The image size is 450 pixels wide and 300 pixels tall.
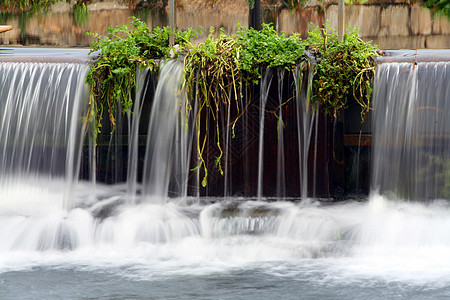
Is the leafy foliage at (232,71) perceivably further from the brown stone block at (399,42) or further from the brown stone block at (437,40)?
the brown stone block at (437,40)

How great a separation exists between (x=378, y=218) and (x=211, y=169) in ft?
6.06

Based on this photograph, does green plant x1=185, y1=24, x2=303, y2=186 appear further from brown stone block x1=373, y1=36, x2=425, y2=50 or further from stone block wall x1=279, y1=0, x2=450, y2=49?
brown stone block x1=373, y1=36, x2=425, y2=50

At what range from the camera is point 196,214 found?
653 centimetres

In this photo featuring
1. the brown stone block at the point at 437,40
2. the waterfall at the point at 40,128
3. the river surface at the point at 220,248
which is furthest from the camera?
the brown stone block at the point at 437,40

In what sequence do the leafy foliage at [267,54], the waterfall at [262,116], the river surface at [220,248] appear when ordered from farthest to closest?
the waterfall at [262,116] < the leafy foliage at [267,54] < the river surface at [220,248]

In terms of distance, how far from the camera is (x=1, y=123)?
731 centimetres

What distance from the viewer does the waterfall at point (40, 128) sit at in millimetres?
7109

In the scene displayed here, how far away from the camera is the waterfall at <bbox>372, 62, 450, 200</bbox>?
6668mm

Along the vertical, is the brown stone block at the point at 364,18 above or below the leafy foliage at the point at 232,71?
above

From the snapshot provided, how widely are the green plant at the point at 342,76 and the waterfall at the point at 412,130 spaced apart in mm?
158

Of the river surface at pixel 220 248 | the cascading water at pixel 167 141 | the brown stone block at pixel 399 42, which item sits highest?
the brown stone block at pixel 399 42

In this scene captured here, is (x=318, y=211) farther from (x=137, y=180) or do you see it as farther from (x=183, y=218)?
(x=137, y=180)

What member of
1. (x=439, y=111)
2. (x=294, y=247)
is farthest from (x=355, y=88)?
(x=294, y=247)

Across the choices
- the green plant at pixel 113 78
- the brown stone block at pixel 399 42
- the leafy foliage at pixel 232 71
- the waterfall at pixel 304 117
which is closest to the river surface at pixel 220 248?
the waterfall at pixel 304 117
